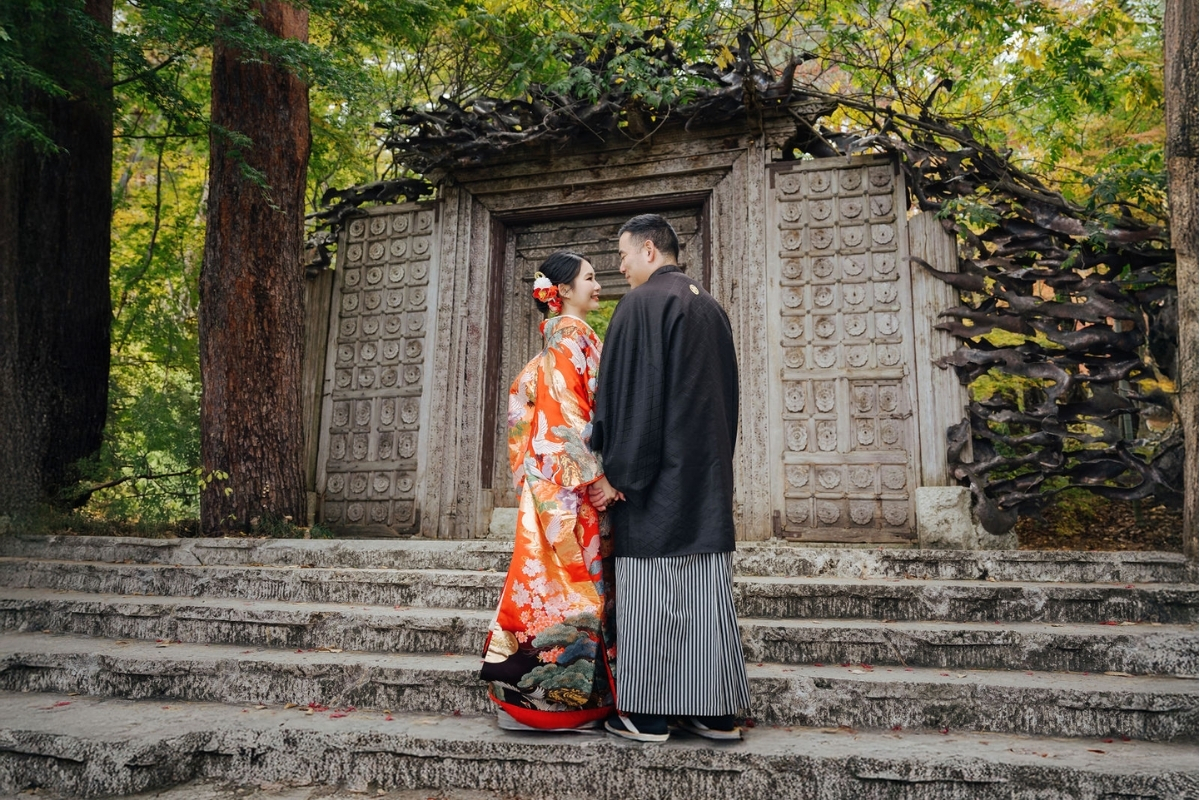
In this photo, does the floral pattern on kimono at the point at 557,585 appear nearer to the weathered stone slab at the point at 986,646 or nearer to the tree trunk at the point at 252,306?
the weathered stone slab at the point at 986,646

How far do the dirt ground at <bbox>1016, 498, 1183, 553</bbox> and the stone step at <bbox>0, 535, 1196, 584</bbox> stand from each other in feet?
7.06

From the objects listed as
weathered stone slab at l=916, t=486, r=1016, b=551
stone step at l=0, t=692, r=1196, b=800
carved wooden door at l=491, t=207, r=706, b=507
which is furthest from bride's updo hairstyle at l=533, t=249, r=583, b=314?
carved wooden door at l=491, t=207, r=706, b=507

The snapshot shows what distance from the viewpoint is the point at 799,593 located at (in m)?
4.05

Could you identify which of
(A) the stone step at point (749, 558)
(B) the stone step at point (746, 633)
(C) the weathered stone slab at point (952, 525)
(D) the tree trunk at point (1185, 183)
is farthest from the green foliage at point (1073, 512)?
(B) the stone step at point (746, 633)

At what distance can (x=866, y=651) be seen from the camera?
3.51 m

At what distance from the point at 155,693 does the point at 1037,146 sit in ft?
32.9

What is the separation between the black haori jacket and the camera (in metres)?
2.82

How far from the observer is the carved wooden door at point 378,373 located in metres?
7.74

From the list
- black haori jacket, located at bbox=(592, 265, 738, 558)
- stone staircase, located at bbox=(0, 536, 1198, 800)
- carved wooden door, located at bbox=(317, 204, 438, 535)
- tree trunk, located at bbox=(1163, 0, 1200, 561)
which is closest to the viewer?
stone staircase, located at bbox=(0, 536, 1198, 800)

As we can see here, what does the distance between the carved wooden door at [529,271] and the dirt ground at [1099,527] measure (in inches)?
155

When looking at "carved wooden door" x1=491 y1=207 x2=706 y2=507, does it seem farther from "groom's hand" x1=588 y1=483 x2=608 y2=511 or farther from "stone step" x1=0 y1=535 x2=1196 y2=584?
"groom's hand" x1=588 y1=483 x2=608 y2=511

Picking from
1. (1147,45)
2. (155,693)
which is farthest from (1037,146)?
(155,693)

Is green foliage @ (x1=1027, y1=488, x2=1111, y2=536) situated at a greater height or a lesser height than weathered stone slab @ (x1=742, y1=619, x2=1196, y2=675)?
greater

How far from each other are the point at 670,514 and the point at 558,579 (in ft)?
1.65
